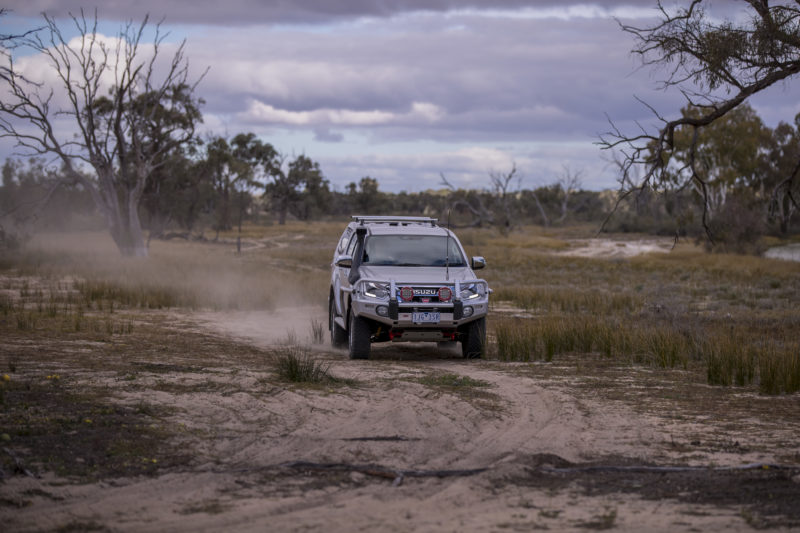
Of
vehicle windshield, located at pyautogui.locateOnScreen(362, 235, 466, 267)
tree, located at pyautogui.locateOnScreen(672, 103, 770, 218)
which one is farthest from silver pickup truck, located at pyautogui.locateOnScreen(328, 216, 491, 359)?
tree, located at pyautogui.locateOnScreen(672, 103, 770, 218)

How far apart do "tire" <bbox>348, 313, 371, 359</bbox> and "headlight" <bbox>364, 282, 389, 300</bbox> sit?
42 centimetres

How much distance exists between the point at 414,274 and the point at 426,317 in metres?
0.80

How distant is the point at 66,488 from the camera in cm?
558

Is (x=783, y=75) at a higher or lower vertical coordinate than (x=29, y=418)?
higher

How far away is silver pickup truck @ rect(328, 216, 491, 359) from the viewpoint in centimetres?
1159

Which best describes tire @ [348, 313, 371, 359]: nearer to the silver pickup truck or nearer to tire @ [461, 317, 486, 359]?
the silver pickup truck

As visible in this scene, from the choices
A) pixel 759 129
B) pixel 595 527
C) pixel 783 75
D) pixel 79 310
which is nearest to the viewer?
pixel 595 527

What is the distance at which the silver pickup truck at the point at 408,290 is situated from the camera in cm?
1159

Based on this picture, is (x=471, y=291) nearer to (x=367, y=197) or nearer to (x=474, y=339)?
(x=474, y=339)

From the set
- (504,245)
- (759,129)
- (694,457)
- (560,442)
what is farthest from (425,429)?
(759,129)

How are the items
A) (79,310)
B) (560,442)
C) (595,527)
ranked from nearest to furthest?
(595,527)
(560,442)
(79,310)

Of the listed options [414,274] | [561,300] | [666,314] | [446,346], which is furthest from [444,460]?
[561,300]

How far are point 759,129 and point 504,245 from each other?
2507 centimetres

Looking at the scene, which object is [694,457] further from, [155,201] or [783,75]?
[155,201]
